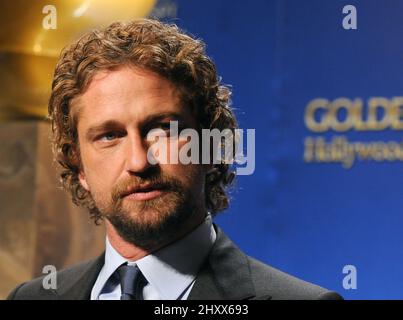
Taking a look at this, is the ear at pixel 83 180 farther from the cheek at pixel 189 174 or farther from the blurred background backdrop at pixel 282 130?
the cheek at pixel 189 174

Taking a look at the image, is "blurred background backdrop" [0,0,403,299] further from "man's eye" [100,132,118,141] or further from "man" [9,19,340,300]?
"man's eye" [100,132,118,141]

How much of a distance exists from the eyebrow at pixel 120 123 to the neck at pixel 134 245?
0.25 meters

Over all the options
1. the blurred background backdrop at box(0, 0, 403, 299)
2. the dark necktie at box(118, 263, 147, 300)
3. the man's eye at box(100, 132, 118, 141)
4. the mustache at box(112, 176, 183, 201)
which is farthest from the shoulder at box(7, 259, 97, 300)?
the man's eye at box(100, 132, 118, 141)

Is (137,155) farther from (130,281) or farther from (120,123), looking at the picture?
(130,281)

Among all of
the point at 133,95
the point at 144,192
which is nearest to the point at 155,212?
the point at 144,192

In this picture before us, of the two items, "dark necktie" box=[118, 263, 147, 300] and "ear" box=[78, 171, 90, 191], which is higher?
"ear" box=[78, 171, 90, 191]

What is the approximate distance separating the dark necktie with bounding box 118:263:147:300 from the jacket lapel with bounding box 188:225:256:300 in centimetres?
14

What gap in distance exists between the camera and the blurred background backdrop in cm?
206

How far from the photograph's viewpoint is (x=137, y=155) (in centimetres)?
194

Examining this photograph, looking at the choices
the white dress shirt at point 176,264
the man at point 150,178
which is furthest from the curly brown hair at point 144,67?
the white dress shirt at point 176,264

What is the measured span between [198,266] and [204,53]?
1.98ft

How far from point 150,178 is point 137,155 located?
7 cm

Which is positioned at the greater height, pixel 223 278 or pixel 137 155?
pixel 137 155
